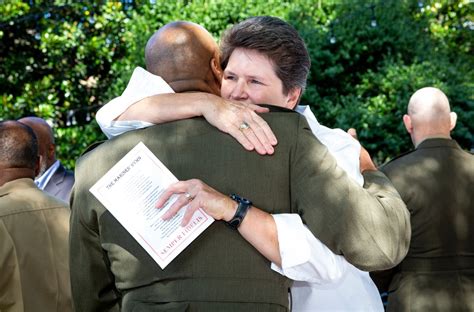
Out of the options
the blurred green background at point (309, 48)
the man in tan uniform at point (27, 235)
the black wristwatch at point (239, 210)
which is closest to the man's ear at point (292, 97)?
the black wristwatch at point (239, 210)

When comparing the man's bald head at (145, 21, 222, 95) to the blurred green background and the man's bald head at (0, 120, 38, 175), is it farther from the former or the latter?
the blurred green background

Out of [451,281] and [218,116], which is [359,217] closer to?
[218,116]

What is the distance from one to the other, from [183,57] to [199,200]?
1.92 feet

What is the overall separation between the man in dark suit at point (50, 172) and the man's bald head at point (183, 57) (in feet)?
11.1

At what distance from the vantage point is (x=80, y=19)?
14.1 m

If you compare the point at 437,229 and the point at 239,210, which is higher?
the point at 239,210

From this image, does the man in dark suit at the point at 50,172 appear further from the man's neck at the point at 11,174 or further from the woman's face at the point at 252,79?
the woman's face at the point at 252,79

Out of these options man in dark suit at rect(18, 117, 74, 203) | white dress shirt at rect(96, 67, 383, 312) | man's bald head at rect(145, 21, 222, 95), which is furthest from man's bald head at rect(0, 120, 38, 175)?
man's bald head at rect(145, 21, 222, 95)

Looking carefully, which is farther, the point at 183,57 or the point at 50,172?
the point at 50,172

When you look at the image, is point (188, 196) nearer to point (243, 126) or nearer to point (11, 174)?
point (243, 126)

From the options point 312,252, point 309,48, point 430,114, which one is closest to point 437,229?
point 430,114

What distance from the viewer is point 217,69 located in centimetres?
283

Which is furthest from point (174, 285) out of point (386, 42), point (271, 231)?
point (386, 42)

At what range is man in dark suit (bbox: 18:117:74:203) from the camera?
6.11 meters
